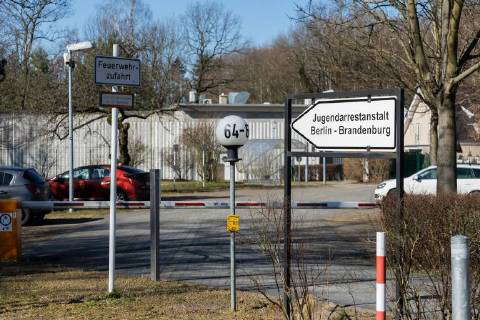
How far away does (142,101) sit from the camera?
132 feet

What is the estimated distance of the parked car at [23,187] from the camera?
69.2 feet

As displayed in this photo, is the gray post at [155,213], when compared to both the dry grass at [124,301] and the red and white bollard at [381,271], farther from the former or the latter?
the red and white bollard at [381,271]

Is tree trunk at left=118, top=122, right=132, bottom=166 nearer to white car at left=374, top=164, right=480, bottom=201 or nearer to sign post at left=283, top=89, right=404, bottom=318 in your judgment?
white car at left=374, top=164, right=480, bottom=201

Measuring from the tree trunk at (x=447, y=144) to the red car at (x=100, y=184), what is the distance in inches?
485

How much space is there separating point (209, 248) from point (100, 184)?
12774mm

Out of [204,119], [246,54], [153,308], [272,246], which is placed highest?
[246,54]

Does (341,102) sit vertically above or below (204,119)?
below

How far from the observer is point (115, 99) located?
31.6 feet

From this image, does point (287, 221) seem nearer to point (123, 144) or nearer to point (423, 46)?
point (423, 46)

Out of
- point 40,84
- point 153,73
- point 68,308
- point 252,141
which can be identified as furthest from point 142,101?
point 68,308

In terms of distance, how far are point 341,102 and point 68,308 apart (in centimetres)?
394

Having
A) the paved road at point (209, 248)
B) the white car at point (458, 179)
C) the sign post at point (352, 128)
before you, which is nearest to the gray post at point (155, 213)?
the paved road at point (209, 248)

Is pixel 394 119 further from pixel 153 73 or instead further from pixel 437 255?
pixel 153 73

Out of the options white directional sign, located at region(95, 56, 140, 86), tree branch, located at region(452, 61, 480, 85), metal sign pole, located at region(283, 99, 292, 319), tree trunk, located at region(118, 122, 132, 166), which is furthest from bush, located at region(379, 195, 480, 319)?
tree trunk, located at region(118, 122, 132, 166)
